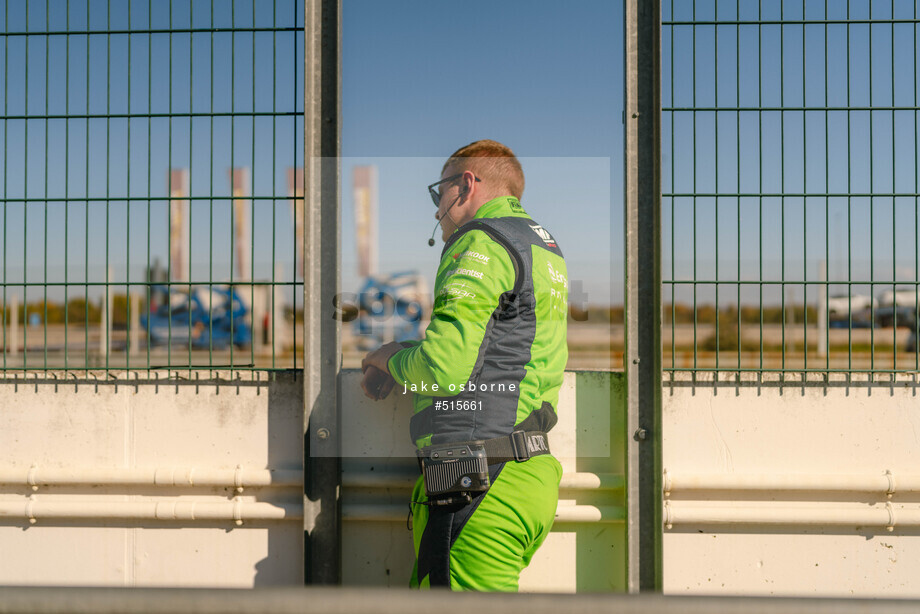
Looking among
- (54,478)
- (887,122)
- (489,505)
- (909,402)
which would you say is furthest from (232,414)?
(887,122)

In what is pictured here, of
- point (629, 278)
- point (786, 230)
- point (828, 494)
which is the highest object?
point (786, 230)

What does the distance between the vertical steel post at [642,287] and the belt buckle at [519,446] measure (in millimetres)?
604

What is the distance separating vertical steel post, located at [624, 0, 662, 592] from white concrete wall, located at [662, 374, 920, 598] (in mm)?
144

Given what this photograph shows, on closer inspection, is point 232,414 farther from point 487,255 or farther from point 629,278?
point 629,278

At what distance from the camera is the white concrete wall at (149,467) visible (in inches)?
112

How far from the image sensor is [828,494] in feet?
9.10

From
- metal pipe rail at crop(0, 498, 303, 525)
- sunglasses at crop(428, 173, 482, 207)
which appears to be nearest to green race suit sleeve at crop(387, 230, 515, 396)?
sunglasses at crop(428, 173, 482, 207)

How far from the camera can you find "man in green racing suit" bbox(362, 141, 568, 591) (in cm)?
218

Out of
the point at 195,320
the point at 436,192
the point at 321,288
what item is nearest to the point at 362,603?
the point at 321,288

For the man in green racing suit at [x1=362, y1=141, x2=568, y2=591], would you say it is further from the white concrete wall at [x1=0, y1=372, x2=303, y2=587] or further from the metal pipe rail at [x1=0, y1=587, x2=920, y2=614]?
the metal pipe rail at [x1=0, y1=587, x2=920, y2=614]

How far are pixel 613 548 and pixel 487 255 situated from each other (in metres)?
1.49

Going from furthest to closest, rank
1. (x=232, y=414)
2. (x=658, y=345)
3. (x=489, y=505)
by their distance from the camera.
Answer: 1. (x=232, y=414)
2. (x=658, y=345)
3. (x=489, y=505)

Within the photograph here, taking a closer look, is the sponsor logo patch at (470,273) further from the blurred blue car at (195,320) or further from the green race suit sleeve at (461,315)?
the blurred blue car at (195,320)

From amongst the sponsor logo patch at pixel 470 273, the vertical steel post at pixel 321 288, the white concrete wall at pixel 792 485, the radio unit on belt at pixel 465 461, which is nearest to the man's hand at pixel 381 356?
the vertical steel post at pixel 321 288
